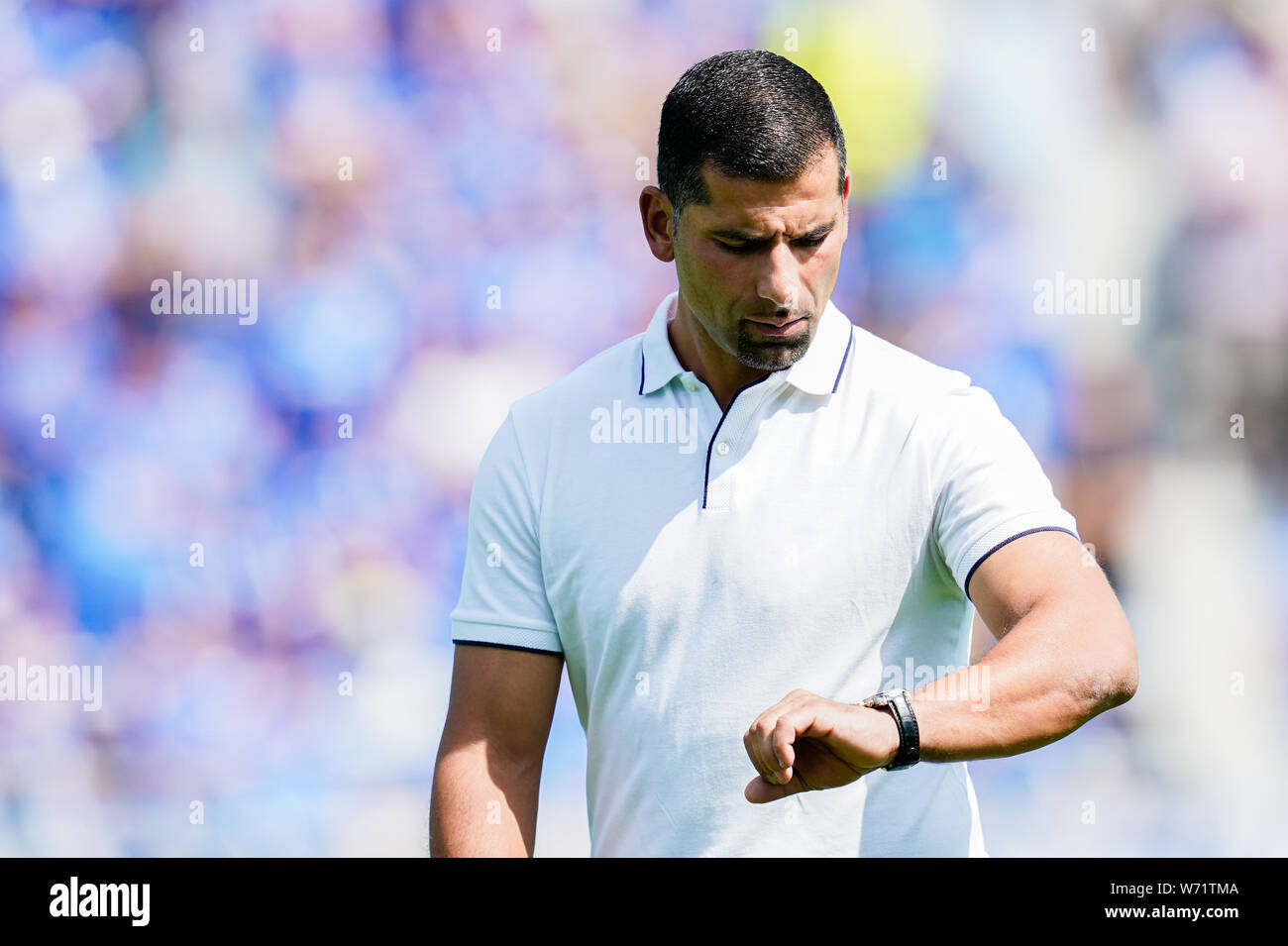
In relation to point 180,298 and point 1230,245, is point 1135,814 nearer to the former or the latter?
point 1230,245

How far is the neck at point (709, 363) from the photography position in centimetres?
166

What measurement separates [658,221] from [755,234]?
0.77 feet

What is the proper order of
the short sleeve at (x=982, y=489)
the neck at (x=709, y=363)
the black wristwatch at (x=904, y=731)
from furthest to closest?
the neck at (x=709, y=363) < the short sleeve at (x=982, y=489) < the black wristwatch at (x=904, y=731)

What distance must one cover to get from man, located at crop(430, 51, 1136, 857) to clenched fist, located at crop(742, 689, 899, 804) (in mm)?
246

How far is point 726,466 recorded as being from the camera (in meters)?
1.58

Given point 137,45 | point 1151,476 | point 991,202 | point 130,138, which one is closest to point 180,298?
point 130,138

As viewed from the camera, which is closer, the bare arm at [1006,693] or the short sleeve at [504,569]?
the bare arm at [1006,693]

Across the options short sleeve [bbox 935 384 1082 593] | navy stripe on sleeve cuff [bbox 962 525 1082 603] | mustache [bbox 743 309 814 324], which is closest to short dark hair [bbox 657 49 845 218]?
mustache [bbox 743 309 814 324]

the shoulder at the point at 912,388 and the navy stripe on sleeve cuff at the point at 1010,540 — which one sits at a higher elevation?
the shoulder at the point at 912,388

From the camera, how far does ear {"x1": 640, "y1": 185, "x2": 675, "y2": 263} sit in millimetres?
1688

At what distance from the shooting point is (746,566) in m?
1.53

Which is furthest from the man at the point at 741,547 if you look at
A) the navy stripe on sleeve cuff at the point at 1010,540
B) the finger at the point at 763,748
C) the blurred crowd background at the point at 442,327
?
the blurred crowd background at the point at 442,327

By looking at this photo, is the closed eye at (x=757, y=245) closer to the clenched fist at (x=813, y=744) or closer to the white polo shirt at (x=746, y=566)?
the white polo shirt at (x=746, y=566)

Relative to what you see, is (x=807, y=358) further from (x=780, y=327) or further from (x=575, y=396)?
(x=575, y=396)
